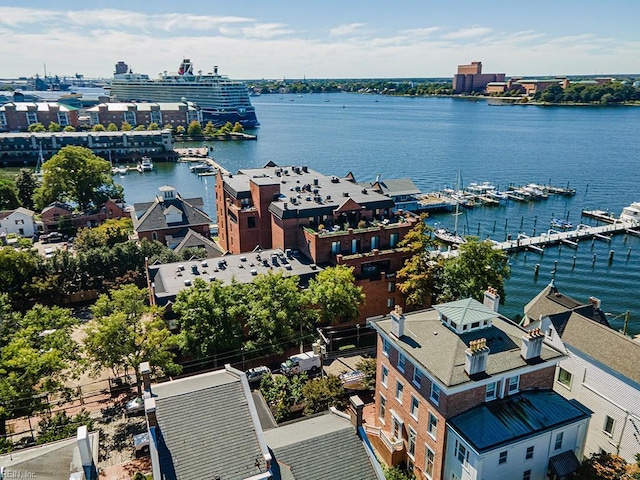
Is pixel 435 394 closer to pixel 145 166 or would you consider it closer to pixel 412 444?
pixel 412 444

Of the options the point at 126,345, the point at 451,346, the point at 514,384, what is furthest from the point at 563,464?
the point at 126,345

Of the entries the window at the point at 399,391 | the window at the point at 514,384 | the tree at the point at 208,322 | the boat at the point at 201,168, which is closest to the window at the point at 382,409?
the window at the point at 399,391

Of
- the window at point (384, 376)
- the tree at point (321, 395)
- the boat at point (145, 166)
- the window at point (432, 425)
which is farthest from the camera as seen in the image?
the boat at point (145, 166)

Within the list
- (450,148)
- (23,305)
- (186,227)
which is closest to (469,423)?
(23,305)

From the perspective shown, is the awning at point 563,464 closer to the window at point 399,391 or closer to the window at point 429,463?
the window at point 429,463

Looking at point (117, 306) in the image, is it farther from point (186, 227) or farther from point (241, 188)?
point (186, 227)

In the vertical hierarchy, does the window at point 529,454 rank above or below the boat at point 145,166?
above

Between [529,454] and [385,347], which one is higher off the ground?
[385,347]
